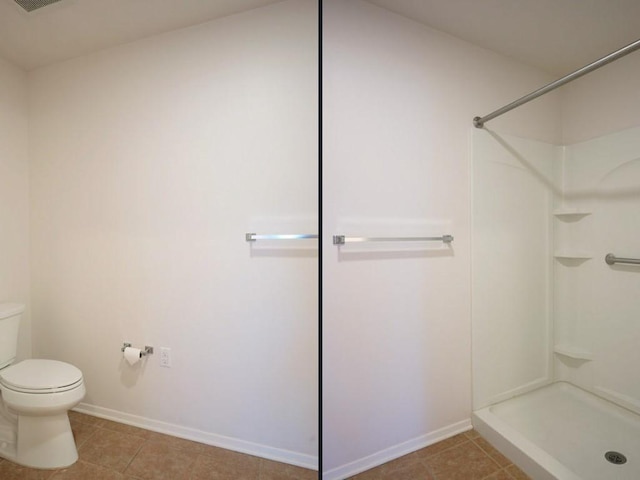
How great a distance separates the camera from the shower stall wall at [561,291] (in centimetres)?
73

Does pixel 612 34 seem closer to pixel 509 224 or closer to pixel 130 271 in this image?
pixel 509 224

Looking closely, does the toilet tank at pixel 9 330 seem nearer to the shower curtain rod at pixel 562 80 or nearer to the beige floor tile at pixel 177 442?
the beige floor tile at pixel 177 442

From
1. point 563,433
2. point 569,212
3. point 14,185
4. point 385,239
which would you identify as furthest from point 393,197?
point 14,185

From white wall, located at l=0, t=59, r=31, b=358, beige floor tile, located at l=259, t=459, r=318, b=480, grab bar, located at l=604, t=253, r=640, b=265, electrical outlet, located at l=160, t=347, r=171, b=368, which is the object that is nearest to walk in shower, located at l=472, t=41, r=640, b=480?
grab bar, located at l=604, t=253, r=640, b=265

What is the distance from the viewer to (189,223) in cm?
87

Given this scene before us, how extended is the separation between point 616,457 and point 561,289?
52 centimetres

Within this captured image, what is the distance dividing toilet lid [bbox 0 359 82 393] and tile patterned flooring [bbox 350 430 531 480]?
1.23 m

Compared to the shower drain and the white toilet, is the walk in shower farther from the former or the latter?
the white toilet

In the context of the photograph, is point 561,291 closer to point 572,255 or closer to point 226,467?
point 572,255

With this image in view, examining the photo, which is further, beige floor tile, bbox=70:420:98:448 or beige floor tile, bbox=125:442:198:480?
beige floor tile, bbox=70:420:98:448

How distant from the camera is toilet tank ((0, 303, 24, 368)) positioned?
989 millimetres

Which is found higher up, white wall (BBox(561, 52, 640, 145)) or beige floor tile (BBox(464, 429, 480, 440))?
white wall (BBox(561, 52, 640, 145))

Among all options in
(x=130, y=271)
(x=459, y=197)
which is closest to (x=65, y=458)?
(x=130, y=271)

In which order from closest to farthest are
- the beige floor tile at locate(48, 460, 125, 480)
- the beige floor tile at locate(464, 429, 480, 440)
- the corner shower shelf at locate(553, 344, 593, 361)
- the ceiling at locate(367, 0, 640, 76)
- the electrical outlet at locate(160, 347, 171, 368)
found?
the ceiling at locate(367, 0, 640, 76)
the beige floor tile at locate(48, 460, 125, 480)
the beige floor tile at locate(464, 429, 480, 440)
the corner shower shelf at locate(553, 344, 593, 361)
the electrical outlet at locate(160, 347, 171, 368)
